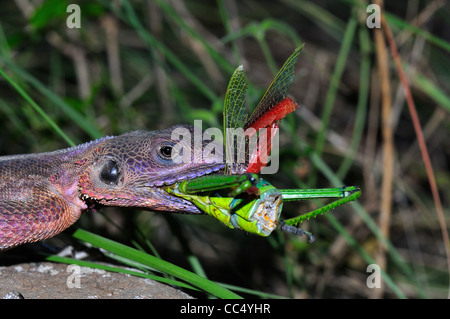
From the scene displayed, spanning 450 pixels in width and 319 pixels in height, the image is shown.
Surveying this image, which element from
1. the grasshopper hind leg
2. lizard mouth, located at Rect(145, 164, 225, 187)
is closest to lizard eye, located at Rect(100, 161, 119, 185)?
lizard mouth, located at Rect(145, 164, 225, 187)

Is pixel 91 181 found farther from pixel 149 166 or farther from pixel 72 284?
pixel 72 284

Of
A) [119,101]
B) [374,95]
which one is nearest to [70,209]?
[119,101]

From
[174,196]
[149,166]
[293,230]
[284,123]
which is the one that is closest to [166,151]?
[149,166]

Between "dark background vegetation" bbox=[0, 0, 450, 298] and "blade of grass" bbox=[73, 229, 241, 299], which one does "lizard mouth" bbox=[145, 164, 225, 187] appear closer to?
"blade of grass" bbox=[73, 229, 241, 299]

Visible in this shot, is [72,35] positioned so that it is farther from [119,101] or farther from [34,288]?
[34,288]
